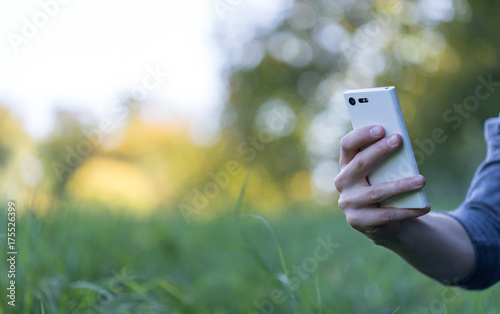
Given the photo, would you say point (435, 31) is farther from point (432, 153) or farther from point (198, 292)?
point (198, 292)

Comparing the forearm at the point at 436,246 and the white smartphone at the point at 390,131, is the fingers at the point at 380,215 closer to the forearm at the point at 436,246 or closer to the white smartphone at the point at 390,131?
the white smartphone at the point at 390,131

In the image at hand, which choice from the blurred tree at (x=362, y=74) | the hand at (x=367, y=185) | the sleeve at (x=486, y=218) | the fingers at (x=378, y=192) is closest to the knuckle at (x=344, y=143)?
the hand at (x=367, y=185)

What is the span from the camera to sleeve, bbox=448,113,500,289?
1374mm

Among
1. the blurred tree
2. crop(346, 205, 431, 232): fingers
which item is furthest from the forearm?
the blurred tree

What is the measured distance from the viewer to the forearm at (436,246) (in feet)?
4.04

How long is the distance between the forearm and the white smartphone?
0.54ft

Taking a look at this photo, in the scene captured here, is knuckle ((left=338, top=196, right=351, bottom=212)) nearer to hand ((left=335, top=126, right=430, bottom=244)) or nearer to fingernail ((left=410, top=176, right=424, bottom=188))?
hand ((left=335, top=126, right=430, bottom=244))

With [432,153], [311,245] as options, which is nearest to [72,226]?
[311,245]

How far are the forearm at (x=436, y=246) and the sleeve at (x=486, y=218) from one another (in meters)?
0.03

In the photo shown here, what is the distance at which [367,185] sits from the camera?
3.62 feet

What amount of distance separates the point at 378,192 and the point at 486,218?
566mm

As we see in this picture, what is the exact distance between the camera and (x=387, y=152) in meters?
1.05

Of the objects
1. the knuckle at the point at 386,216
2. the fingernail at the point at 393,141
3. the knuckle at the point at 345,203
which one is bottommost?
the knuckle at the point at 386,216

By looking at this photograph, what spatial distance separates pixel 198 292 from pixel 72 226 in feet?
2.30
